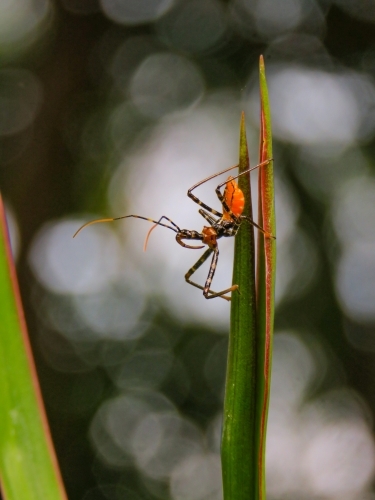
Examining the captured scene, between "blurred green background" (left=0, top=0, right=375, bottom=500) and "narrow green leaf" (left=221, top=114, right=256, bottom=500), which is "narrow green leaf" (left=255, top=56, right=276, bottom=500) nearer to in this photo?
"narrow green leaf" (left=221, top=114, right=256, bottom=500)

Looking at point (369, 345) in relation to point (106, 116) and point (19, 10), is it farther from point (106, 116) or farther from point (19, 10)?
point (19, 10)

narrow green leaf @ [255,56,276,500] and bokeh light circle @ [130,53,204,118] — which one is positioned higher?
bokeh light circle @ [130,53,204,118]

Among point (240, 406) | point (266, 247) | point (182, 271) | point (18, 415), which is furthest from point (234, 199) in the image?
point (182, 271)

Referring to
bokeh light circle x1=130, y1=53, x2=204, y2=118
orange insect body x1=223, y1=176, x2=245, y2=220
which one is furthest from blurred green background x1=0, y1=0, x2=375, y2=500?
orange insect body x1=223, y1=176, x2=245, y2=220

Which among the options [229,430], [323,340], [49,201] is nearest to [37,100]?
[49,201]

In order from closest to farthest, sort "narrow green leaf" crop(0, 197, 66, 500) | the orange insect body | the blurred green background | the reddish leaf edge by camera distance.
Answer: "narrow green leaf" crop(0, 197, 66, 500) → the reddish leaf edge → the orange insect body → the blurred green background

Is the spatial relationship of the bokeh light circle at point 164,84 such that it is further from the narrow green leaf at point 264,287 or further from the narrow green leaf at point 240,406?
the narrow green leaf at point 240,406
